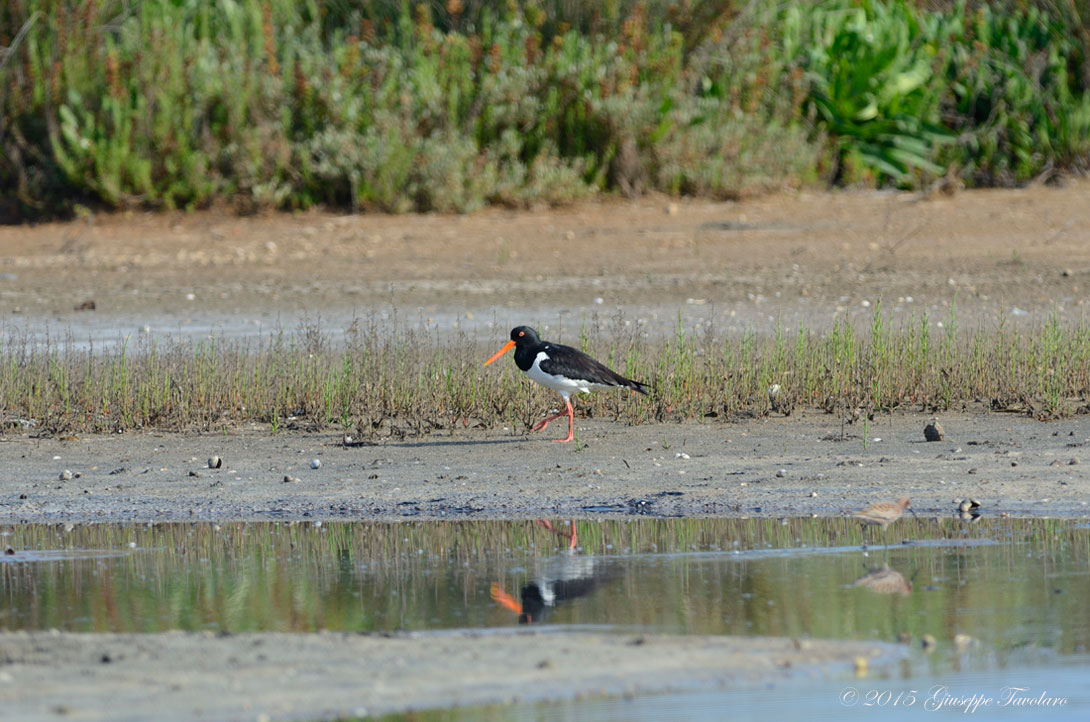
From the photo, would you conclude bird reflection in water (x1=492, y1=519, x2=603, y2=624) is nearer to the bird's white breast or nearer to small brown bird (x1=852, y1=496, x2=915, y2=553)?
small brown bird (x1=852, y1=496, x2=915, y2=553)

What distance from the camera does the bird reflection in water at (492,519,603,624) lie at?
624cm

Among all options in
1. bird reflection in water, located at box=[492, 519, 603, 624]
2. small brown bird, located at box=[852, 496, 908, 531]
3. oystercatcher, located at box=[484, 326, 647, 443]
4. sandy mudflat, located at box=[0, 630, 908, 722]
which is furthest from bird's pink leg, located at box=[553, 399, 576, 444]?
sandy mudflat, located at box=[0, 630, 908, 722]

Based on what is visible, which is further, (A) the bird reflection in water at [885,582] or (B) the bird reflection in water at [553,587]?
(A) the bird reflection in water at [885,582]

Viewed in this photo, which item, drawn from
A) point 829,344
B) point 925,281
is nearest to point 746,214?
point 925,281

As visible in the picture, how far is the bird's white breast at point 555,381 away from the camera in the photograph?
9.64 meters

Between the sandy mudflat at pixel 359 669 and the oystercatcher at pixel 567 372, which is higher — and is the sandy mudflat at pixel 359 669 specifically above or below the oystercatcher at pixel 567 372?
below

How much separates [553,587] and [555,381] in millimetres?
3160

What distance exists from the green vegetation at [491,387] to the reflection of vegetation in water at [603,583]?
242cm

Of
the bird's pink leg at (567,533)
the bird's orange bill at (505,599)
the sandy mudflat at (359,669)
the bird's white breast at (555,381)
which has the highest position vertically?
the bird's white breast at (555,381)

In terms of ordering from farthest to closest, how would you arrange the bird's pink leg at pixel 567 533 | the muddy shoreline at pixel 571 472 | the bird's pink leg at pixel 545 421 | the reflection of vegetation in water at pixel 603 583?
the bird's pink leg at pixel 545 421, the muddy shoreline at pixel 571 472, the bird's pink leg at pixel 567 533, the reflection of vegetation in water at pixel 603 583

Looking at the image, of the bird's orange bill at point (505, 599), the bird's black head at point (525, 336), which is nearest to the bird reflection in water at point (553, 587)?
the bird's orange bill at point (505, 599)

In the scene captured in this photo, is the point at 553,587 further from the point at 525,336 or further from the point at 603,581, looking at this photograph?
the point at 525,336

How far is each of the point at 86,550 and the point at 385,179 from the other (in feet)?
31.7

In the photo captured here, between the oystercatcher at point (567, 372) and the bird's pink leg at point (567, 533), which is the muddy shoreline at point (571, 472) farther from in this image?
the oystercatcher at point (567, 372)
